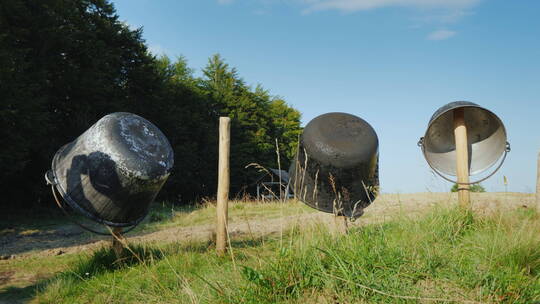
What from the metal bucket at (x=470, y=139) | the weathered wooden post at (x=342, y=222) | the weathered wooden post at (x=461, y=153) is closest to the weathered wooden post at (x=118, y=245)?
the weathered wooden post at (x=342, y=222)

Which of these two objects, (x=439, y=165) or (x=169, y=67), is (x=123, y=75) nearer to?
(x=169, y=67)

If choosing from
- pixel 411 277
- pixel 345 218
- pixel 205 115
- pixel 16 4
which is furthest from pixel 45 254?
pixel 205 115

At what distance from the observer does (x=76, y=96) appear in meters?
19.2

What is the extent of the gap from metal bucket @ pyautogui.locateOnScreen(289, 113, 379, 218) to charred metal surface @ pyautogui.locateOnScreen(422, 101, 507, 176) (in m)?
1.15

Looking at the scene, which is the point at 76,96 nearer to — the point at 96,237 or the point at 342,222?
the point at 96,237

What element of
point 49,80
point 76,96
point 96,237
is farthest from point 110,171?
point 76,96

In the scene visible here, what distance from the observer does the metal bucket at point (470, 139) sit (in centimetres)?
648

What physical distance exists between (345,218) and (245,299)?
3506 millimetres

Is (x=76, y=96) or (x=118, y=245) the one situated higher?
(x=76, y=96)

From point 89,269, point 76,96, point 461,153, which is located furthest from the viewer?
point 76,96

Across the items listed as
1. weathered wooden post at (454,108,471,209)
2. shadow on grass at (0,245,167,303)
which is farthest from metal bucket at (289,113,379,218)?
shadow on grass at (0,245,167,303)

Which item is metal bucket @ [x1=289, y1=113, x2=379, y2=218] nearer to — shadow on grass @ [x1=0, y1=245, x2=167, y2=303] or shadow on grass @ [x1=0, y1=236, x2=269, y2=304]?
shadow on grass @ [x1=0, y1=236, x2=269, y2=304]

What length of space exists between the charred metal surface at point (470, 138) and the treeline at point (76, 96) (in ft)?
42.7

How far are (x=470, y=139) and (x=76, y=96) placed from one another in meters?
17.8
